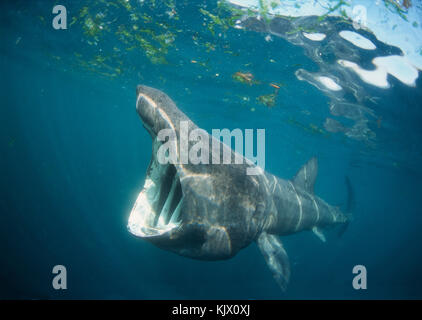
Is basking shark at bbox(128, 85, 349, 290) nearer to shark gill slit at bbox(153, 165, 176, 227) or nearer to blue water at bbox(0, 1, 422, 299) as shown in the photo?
shark gill slit at bbox(153, 165, 176, 227)

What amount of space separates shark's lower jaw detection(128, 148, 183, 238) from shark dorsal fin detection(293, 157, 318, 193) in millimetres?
6805

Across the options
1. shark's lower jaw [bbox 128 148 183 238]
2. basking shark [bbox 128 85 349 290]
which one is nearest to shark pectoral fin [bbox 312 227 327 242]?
basking shark [bbox 128 85 349 290]

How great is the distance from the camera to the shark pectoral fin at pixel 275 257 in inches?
225

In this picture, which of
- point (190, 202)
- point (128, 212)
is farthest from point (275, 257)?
point (128, 212)

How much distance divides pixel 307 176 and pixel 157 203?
800 cm

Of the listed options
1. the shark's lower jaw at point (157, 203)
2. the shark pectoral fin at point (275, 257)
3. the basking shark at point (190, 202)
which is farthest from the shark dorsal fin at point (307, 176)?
the shark's lower jaw at point (157, 203)

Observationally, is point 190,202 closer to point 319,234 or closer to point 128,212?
point 319,234

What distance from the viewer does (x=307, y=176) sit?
9.75 meters

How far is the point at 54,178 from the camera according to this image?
35.2m

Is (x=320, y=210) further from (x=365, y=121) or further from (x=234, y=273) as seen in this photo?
(x=365, y=121)

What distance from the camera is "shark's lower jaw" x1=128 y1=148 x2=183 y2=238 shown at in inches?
120

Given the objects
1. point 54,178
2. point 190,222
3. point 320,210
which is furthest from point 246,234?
point 54,178

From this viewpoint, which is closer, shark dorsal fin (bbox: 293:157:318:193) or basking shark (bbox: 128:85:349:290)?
basking shark (bbox: 128:85:349:290)
